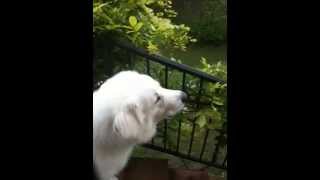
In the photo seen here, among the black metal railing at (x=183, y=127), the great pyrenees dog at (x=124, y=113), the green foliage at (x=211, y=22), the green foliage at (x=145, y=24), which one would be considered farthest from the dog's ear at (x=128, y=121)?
the green foliage at (x=211, y=22)

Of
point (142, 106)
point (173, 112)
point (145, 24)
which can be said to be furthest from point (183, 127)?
point (145, 24)

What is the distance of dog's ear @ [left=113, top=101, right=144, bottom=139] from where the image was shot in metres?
1.70

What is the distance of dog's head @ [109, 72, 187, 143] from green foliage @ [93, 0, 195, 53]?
0.49 ft

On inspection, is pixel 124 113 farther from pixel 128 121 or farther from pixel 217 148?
pixel 217 148

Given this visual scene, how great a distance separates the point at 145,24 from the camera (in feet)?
5.80

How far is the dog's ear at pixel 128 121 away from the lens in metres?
1.70

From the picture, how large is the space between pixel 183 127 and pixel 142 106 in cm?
21

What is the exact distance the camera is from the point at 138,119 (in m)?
1.74

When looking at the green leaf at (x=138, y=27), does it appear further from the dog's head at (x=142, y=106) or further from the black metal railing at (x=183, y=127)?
the dog's head at (x=142, y=106)

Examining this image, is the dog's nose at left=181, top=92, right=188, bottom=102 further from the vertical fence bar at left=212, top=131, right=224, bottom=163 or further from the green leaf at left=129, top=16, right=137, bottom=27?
the green leaf at left=129, top=16, right=137, bottom=27

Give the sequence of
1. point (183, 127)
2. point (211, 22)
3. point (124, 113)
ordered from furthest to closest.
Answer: point (183, 127)
point (124, 113)
point (211, 22)

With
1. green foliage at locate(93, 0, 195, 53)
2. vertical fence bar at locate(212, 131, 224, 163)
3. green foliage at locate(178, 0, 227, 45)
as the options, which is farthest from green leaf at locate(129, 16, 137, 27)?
vertical fence bar at locate(212, 131, 224, 163)

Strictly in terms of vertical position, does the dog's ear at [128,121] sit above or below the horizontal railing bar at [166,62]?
below
